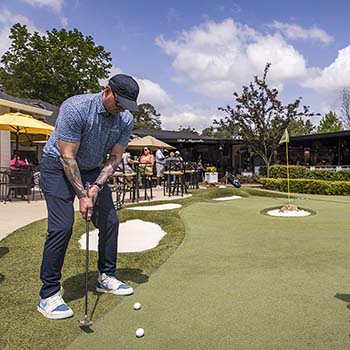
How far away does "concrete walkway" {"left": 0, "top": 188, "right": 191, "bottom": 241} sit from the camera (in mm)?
5218

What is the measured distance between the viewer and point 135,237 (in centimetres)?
493

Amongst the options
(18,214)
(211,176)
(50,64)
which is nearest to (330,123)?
(211,176)

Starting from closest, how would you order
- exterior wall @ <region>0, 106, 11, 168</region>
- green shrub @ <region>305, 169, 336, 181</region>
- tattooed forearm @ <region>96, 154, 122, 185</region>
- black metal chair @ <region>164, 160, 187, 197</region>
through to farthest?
tattooed forearm @ <region>96, 154, 122, 185</region> < black metal chair @ <region>164, 160, 187, 197</region> < exterior wall @ <region>0, 106, 11, 168</region> < green shrub @ <region>305, 169, 336, 181</region>

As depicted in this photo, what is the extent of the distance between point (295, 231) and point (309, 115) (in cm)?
1512

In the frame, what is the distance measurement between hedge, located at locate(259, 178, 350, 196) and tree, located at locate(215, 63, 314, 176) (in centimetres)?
466

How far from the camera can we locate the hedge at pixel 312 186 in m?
11.7

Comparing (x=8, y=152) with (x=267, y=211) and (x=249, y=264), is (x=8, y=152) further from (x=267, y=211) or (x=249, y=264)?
(x=249, y=264)

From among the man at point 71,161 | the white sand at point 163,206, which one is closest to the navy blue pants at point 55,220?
the man at point 71,161

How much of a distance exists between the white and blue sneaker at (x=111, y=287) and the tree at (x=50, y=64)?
25.0 metres

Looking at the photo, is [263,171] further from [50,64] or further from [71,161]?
[50,64]

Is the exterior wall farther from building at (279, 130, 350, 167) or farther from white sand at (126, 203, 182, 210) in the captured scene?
building at (279, 130, 350, 167)

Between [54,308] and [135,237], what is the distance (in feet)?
8.66

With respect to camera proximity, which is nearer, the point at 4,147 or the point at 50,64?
the point at 4,147

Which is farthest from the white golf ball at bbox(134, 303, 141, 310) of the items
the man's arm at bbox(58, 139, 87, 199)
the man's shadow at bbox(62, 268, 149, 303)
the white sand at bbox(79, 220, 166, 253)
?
the white sand at bbox(79, 220, 166, 253)
